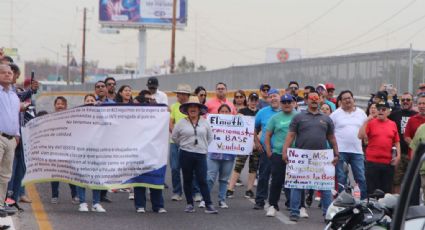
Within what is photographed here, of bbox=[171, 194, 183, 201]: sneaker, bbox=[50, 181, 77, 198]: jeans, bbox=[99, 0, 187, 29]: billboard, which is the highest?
bbox=[99, 0, 187, 29]: billboard

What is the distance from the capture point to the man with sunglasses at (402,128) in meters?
14.0

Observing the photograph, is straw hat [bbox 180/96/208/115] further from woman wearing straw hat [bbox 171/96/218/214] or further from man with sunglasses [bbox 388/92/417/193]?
man with sunglasses [bbox 388/92/417/193]

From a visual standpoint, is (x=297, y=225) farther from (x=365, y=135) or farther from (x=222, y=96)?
(x=222, y=96)

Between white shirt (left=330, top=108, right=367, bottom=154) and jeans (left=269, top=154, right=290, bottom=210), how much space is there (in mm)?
1232

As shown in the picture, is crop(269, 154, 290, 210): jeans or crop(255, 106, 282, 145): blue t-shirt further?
crop(255, 106, 282, 145): blue t-shirt

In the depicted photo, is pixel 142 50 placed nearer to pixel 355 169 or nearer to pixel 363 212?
pixel 355 169

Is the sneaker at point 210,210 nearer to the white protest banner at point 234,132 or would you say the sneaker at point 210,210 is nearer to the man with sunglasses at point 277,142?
the man with sunglasses at point 277,142

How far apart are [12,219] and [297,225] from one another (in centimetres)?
370

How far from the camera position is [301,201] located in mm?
13789

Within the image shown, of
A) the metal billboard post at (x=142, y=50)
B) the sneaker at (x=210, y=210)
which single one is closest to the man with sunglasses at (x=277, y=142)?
the sneaker at (x=210, y=210)

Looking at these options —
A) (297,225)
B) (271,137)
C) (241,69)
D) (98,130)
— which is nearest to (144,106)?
(98,130)

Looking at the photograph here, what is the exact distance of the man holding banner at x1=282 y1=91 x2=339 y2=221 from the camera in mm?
13273

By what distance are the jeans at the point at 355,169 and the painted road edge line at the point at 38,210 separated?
4.46m

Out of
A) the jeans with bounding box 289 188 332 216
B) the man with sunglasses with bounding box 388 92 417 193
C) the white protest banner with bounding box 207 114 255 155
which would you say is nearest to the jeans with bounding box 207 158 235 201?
the white protest banner with bounding box 207 114 255 155
